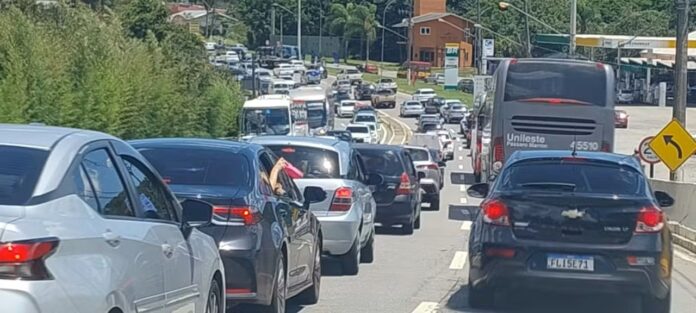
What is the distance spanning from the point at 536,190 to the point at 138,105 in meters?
23.5

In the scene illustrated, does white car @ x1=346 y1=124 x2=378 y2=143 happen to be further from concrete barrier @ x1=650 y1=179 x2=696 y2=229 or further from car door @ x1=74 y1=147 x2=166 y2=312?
car door @ x1=74 y1=147 x2=166 y2=312

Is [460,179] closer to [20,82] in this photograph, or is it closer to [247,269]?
[20,82]

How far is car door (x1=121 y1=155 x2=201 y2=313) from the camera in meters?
7.06

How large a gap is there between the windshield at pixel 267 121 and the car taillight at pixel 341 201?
117ft

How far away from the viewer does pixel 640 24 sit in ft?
383

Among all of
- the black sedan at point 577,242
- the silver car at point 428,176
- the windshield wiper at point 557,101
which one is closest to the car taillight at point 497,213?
the black sedan at point 577,242

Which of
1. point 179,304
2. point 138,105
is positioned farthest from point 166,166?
point 138,105

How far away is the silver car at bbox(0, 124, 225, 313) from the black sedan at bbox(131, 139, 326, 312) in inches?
78.6

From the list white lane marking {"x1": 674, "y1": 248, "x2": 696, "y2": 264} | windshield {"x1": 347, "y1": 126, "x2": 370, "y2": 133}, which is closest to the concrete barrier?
white lane marking {"x1": 674, "y1": 248, "x2": 696, "y2": 264}

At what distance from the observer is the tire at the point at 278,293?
33.7ft

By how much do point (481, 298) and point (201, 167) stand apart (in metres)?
3.37

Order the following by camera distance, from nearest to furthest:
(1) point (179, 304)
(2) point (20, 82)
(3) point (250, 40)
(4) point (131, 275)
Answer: (4) point (131, 275)
(1) point (179, 304)
(2) point (20, 82)
(3) point (250, 40)

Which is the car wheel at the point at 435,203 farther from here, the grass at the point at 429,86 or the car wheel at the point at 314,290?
the grass at the point at 429,86

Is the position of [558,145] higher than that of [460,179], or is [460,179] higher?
[558,145]
